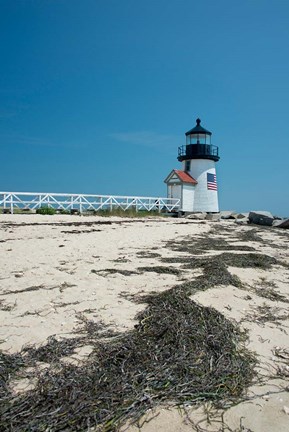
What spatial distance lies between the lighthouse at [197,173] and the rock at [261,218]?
298 inches

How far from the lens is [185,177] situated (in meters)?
27.7

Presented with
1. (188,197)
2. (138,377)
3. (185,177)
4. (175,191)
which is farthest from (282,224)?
(138,377)

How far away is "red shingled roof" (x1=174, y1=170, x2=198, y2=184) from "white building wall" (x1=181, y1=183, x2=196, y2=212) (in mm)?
364

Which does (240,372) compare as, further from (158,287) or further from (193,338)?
(158,287)

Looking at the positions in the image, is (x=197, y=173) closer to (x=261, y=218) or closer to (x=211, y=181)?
(x=211, y=181)

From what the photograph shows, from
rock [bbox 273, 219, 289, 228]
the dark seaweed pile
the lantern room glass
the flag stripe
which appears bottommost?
the dark seaweed pile

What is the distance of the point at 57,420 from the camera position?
5.97 ft

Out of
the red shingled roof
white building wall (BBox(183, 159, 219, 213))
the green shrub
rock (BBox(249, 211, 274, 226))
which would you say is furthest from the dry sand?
white building wall (BBox(183, 159, 219, 213))

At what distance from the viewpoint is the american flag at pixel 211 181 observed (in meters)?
28.8

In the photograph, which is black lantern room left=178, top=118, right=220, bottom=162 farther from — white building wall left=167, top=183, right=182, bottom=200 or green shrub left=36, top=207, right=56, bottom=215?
green shrub left=36, top=207, right=56, bottom=215

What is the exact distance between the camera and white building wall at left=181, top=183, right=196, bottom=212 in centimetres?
2755

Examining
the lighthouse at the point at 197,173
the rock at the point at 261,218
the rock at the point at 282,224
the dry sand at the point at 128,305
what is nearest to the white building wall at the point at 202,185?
the lighthouse at the point at 197,173

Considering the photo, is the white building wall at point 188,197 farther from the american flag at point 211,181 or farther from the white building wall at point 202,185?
the american flag at point 211,181

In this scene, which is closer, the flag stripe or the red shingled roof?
the red shingled roof
